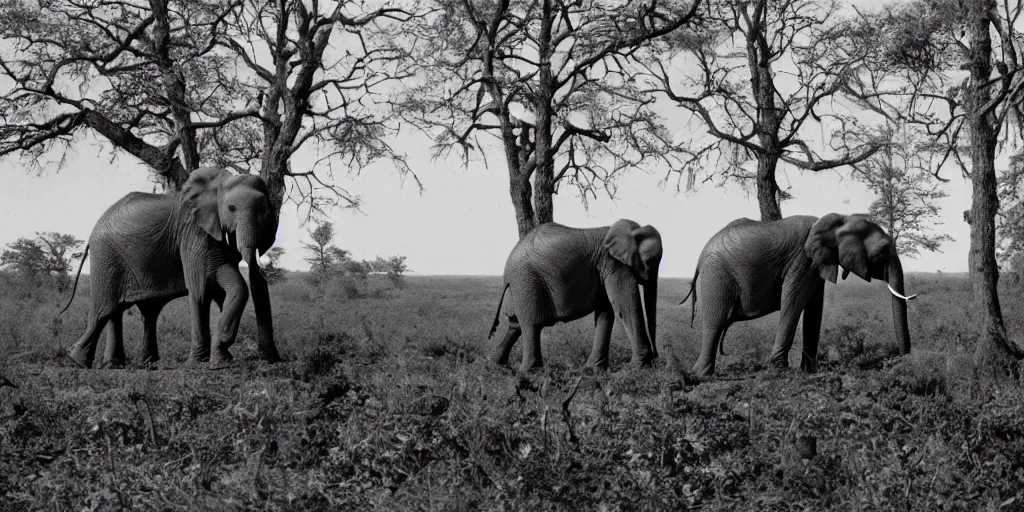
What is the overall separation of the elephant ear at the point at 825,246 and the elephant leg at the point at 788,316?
0.25 m

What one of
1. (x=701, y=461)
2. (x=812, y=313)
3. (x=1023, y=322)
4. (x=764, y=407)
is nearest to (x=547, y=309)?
(x=812, y=313)

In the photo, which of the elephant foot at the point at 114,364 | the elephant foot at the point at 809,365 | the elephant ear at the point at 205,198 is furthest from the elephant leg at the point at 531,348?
the elephant foot at the point at 114,364

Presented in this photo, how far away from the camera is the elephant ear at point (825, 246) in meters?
12.6

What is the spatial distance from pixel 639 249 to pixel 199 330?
5.87 meters

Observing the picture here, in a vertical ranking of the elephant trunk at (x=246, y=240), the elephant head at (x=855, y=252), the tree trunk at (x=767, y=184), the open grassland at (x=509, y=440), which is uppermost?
the tree trunk at (x=767, y=184)

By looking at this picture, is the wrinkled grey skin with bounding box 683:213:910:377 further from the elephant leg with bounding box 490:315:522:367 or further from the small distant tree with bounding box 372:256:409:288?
the small distant tree with bounding box 372:256:409:288

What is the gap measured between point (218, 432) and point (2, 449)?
6.28 ft

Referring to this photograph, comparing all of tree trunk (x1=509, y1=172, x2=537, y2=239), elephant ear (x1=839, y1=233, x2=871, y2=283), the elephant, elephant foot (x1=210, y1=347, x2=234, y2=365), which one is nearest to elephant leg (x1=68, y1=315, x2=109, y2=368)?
elephant foot (x1=210, y1=347, x2=234, y2=365)

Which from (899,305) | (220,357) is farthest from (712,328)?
(220,357)

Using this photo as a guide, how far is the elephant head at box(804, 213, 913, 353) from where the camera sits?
1261 centimetres

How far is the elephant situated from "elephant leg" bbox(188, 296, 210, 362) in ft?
13.6

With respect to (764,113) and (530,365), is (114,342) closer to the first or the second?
(530,365)

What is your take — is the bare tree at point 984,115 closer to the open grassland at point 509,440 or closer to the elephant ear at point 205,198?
the open grassland at point 509,440

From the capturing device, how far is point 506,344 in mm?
14734
